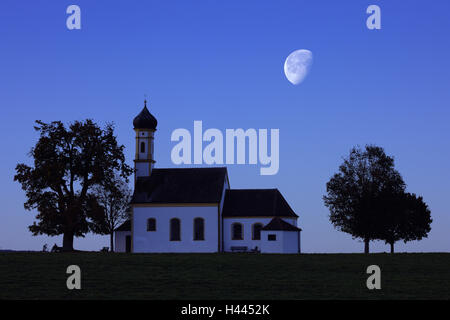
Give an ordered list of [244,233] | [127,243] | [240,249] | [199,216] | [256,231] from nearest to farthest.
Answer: [240,249]
[256,231]
[244,233]
[199,216]
[127,243]

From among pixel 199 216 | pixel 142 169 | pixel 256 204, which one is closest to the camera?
pixel 199 216

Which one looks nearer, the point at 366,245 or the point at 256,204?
the point at 256,204

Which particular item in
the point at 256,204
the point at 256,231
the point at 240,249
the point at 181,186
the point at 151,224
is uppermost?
the point at 181,186

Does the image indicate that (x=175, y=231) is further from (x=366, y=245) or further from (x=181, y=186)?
(x=366, y=245)

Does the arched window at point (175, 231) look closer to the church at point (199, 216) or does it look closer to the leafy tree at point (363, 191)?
the church at point (199, 216)

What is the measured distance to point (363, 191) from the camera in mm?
67625

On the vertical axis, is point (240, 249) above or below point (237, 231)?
below

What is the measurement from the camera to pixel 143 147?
6931 cm

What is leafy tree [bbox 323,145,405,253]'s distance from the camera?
2601 inches

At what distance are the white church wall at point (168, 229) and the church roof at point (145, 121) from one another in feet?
31.0

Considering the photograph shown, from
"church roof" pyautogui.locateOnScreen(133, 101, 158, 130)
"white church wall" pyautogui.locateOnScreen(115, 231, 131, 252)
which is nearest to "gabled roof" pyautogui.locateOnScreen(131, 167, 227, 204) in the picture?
"white church wall" pyautogui.locateOnScreen(115, 231, 131, 252)

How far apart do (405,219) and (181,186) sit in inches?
929

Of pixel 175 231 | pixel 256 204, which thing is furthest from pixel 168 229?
pixel 256 204
